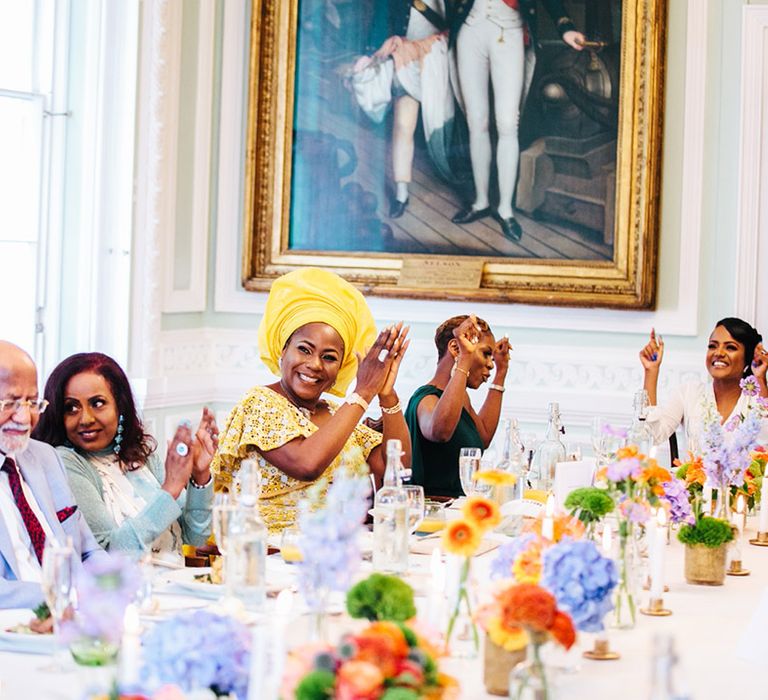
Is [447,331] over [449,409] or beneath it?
over

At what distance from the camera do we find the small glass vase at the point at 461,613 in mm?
2416

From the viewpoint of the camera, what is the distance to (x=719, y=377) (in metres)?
6.04

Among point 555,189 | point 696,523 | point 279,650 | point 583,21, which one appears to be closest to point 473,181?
point 555,189

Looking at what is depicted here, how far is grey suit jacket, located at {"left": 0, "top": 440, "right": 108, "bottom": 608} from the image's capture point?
3014 millimetres

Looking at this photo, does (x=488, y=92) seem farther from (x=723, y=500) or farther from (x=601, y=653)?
(x=601, y=653)

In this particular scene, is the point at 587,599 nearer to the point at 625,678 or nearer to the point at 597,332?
the point at 625,678

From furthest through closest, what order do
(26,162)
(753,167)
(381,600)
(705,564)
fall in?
(753,167) < (26,162) < (705,564) < (381,600)

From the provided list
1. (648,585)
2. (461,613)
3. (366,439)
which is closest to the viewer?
(461,613)

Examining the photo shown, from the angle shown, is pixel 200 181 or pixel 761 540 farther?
pixel 200 181

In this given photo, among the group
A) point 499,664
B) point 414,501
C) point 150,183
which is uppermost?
point 150,183

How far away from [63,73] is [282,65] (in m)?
1.17

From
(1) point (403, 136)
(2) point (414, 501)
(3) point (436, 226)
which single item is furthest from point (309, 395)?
(1) point (403, 136)

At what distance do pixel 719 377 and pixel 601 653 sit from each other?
3.71 m

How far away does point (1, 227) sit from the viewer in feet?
19.8
